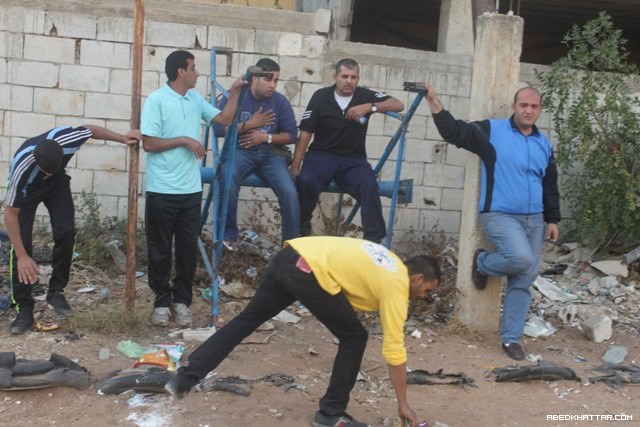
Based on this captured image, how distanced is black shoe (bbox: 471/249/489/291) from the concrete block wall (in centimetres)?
200

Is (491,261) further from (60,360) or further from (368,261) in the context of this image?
(60,360)

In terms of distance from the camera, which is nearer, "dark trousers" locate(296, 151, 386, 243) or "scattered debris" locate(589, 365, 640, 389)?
"scattered debris" locate(589, 365, 640, 389)

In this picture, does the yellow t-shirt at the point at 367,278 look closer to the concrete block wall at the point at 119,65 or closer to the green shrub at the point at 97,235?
the green shrub at the point at 97,235

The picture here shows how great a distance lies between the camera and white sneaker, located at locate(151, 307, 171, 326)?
5.50m

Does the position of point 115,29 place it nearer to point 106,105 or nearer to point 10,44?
point 106,105

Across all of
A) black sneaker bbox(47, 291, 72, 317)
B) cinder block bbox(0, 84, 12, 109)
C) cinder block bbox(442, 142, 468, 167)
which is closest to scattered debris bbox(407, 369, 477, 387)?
black sneaker bbox(47, 291, 72, 317)

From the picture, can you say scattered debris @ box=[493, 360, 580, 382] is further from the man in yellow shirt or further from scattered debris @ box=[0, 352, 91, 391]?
scattered debris @ box=[0, 352, 91, 391]

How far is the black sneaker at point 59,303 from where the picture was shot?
5.43 metres

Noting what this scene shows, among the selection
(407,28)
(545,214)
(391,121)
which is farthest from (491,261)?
(407,28)

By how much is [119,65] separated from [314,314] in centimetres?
416

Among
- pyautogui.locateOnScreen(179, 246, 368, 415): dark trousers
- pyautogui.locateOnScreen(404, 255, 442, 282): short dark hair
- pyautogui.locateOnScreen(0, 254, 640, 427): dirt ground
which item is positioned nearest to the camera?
Result: pyautogui.locateOnScreen(404, 255, 442, 282): short dark hair

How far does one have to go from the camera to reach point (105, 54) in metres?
7.33

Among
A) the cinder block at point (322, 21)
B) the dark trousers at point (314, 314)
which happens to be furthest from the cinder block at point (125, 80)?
the dark trousers at point (314, 314)

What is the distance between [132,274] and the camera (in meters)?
5.39
